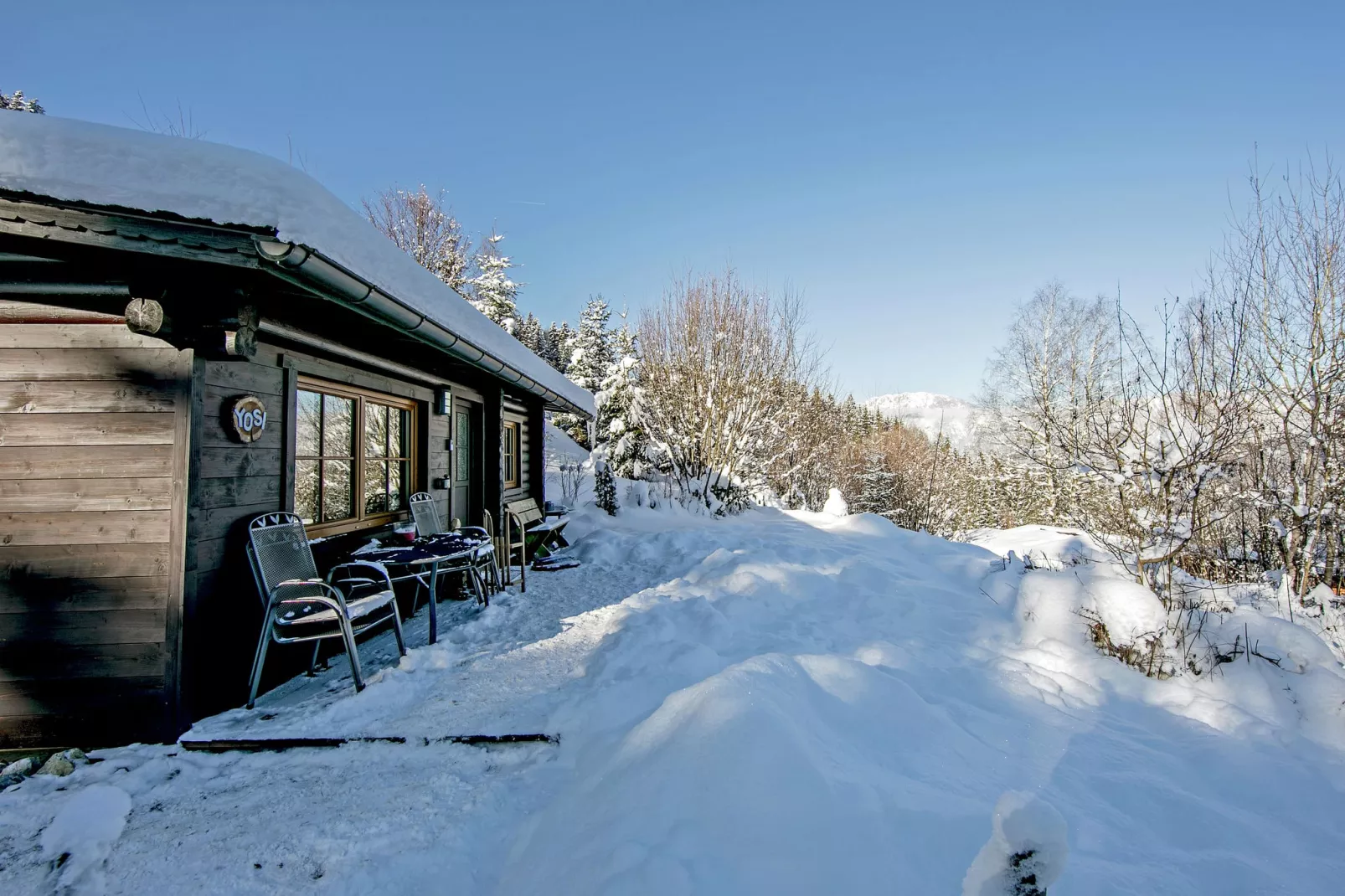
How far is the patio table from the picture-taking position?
12.3ft

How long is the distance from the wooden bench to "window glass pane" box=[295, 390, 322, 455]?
2.36 m

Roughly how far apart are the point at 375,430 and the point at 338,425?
0.60m

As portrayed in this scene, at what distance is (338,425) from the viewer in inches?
167

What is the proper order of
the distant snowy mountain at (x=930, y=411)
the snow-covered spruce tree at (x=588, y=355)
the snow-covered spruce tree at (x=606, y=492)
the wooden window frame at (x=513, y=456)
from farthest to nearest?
the distant snowy mountain at (x=930, y=411), the snow-covered spruce tree at (x=588, y=355), the snow-covered spruce tree at (x=606, y=492), the wooden window frame at (x=513, y=456)

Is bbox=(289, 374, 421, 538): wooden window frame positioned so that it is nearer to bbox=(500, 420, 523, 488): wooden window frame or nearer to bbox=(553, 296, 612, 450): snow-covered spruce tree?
bbox=(500, 420, 523, 488): wooden window frame

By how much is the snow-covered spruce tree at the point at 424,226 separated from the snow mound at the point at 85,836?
15896 mm

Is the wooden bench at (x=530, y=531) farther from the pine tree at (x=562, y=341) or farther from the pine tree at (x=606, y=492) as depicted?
the pine tree at (x=562, y=341)

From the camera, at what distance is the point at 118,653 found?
2.61m

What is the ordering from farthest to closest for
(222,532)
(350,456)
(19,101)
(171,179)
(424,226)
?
(19,101)
(424,226)
(350,456)
(222,532)
(171,179)

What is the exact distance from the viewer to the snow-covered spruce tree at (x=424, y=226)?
15836 millimetres

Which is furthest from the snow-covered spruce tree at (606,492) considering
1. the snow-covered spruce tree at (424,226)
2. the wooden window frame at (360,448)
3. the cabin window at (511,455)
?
the snow-covered spruce tree at (424,226)

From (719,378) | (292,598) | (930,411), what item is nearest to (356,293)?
(292,598)

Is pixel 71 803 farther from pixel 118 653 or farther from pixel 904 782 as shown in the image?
pixel 904 782

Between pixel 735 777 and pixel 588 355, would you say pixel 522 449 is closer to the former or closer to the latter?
pixel 735 777
